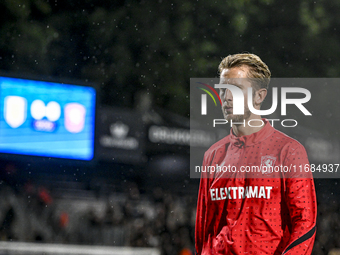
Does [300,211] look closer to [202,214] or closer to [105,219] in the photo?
[202,214]

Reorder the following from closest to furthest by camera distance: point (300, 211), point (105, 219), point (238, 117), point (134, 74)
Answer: point (300, 211)
point (238, 117)
point (134, 74)
point (105, 219)

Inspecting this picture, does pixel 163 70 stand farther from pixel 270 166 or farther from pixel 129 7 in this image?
pixel 270 166

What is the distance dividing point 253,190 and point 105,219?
4484 millimetres

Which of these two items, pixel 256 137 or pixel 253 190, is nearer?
pixel 253 190

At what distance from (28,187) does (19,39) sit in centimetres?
246

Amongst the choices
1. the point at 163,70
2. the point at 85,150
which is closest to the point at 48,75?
the point at 85,150

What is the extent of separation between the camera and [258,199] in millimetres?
2244

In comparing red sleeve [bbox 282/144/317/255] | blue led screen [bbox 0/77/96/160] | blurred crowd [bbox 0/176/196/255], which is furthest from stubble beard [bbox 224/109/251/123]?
blurred crowd [bbox 0/176/196/255]

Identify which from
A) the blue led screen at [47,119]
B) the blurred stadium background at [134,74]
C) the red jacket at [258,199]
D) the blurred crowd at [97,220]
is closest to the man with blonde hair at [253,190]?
the red jacket at [258,199]

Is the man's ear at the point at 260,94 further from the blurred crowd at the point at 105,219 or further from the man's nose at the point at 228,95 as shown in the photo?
the blurred crowd at the point at 105,219

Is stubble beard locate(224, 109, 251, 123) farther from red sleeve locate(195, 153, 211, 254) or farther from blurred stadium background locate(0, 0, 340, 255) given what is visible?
blurred stadium background locate(0, 0, 340, 255)

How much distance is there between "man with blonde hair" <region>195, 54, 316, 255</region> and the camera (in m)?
2.17

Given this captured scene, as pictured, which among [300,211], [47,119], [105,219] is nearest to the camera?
[300,211]

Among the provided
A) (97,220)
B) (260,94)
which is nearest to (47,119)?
(97,220)
